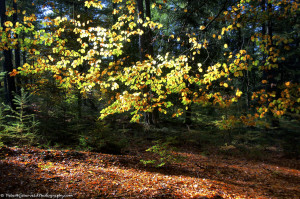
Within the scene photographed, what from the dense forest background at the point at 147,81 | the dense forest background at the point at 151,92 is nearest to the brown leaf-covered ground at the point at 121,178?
the dense forest background at the point at 151,92

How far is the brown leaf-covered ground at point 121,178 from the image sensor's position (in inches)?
139

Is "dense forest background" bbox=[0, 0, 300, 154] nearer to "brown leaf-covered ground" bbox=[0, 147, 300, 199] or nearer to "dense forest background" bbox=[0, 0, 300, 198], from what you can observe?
"dense forest background" bbox=[0, 0, 300, 198]

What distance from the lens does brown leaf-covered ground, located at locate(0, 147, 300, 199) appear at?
353 centimetres

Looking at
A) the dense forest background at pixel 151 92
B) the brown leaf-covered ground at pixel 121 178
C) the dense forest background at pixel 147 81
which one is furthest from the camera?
the dense forest background at pixel 147 81

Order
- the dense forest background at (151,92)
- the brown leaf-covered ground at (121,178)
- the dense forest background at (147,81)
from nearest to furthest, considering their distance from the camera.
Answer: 1. the brown leaf-covered ground at (121,178)
2. the dense forest background at (151,92)
3. the dense forest background at (147,81)

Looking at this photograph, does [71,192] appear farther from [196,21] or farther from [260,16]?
[196,21]

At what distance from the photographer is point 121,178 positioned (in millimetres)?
4418

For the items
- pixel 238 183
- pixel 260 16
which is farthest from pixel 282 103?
pixel 238 183

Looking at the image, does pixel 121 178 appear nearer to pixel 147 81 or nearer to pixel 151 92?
pixel 151 92

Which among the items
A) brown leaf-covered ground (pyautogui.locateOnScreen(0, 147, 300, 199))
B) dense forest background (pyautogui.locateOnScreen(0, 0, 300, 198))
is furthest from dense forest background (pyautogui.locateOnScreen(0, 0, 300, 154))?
brown leaf-covered ground (pyautogui.locateOnScreen(0, 147, 300, 199))

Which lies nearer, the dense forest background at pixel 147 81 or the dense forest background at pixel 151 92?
the dense forest background at pixel 151 92

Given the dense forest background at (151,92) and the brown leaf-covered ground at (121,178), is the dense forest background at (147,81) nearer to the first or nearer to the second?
the dense forest background at (151,92)

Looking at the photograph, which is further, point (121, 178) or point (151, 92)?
point (151, 92)

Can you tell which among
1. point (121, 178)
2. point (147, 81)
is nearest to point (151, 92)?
point (147, 81)
